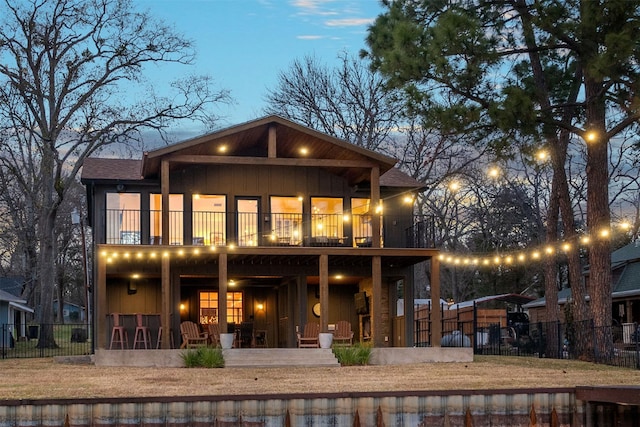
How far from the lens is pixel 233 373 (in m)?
19.8

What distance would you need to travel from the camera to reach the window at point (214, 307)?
2736 cm

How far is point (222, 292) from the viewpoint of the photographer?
24.0 m

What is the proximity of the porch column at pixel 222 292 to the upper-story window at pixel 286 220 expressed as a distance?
2.47m

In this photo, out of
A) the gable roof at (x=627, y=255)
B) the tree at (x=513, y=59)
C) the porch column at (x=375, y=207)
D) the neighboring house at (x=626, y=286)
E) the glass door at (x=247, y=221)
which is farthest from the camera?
the gable roof at (x=627, y=255)

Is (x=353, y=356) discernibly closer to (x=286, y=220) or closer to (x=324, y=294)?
(x=324, y=294)

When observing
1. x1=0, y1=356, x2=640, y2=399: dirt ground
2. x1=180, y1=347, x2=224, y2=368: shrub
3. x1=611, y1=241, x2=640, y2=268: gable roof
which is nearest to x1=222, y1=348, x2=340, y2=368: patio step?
x1=180, y1=347, x2=224, y2=368: shrub

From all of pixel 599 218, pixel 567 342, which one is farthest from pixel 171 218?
pixel 567 342

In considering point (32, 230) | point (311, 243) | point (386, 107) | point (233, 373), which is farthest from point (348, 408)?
point (32, 230)

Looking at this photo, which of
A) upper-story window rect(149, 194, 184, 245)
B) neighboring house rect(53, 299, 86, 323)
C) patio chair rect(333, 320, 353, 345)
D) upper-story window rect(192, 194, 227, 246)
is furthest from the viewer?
neighboring house rect(53, 299, 86, 323)

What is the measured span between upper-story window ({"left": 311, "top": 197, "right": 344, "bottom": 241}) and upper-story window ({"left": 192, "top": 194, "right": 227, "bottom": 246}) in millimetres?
2585

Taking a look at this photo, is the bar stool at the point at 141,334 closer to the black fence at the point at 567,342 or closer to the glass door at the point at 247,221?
the glass door at the point at 247,221

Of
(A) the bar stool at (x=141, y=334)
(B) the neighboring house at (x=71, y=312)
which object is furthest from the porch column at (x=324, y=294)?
(B) the neighboring house at (x=71, y=312)

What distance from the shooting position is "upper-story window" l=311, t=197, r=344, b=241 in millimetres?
27094

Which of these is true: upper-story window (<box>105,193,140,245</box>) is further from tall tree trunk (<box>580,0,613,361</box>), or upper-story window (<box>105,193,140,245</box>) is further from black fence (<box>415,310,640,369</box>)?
tall tree trunk (<box>580,0,613,361</box>)
